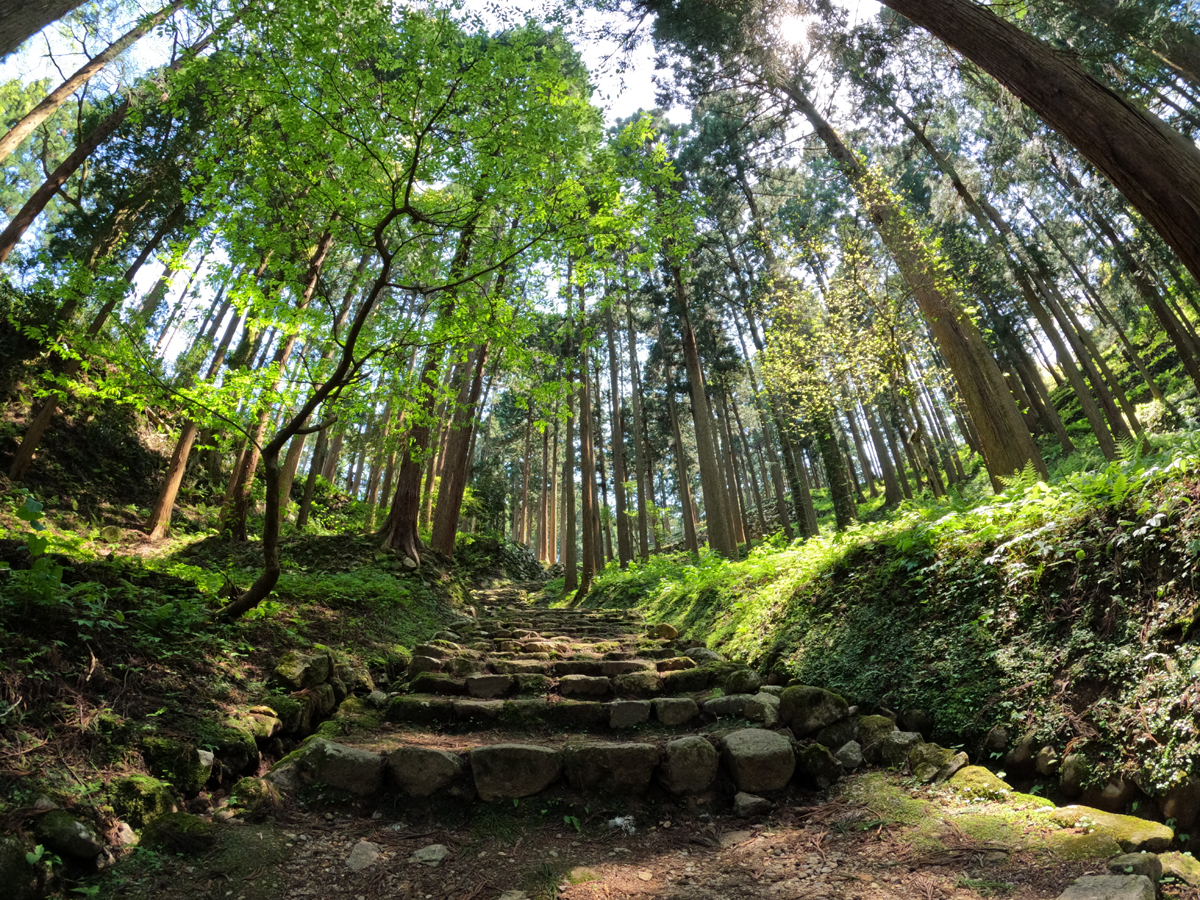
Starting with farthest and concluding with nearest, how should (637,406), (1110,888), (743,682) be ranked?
(637,406) < (743,682) < (1110,888)

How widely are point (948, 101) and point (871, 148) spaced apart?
441 centimetres

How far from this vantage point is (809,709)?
408 cm

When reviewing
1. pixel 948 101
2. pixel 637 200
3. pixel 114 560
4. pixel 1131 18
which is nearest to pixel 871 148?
pixel 948 101

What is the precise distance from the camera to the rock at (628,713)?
4.50 meters

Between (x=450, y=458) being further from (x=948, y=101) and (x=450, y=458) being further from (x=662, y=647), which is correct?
(x=948, y=101)

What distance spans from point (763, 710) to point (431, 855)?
99.6 inches

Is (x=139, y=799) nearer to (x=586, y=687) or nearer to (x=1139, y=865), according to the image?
(x=586, y=687)

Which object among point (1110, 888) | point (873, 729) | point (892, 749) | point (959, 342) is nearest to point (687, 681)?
point (873, 729)

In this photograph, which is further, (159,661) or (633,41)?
(633,41)

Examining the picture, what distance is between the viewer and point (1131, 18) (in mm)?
8766

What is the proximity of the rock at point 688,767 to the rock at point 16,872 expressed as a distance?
117 inches

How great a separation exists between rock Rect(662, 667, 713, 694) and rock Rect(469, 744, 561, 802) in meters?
1.90

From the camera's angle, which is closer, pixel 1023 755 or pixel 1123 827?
pixel 1123 827

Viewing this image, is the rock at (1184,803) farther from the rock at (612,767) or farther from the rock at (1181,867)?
the rock at (612,767)
